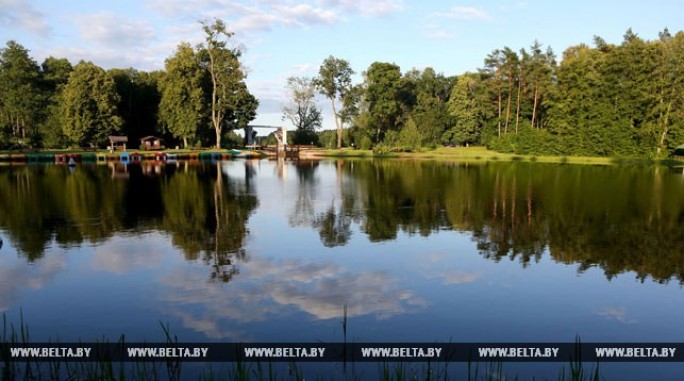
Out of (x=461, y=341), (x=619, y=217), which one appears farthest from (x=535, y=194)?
(x=461, y=341)

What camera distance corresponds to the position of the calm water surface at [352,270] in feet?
33.5

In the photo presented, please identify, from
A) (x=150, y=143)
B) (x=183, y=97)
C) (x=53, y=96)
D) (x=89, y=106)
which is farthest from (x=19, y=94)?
(x=183, y=97)

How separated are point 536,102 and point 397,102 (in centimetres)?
3209

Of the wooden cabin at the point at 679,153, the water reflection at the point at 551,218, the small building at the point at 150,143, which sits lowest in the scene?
the water reflection at the point at 551,218

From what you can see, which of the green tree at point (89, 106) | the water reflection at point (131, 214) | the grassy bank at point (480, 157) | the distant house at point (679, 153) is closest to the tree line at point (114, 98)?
the green tree at point (89, 106)

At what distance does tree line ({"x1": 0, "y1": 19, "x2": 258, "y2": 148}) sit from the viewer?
90.9 meters

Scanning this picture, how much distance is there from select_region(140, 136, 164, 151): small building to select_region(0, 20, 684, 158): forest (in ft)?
11.8

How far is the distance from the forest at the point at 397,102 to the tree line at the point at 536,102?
0.73ft

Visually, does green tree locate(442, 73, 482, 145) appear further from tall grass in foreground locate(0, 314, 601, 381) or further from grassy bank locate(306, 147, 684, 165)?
tall grass in foreground locate(0, 314, 601, 381)

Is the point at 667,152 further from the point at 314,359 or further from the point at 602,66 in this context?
the point at 314,359

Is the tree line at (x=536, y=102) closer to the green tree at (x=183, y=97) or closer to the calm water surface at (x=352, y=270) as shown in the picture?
the green tree at (x=183, y=97)

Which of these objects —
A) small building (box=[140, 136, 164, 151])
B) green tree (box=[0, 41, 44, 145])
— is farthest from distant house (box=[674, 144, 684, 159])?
green tree (box=[0, 41, 44, 145])

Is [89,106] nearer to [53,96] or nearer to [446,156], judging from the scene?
[53,96]

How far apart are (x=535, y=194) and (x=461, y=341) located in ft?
85.5
